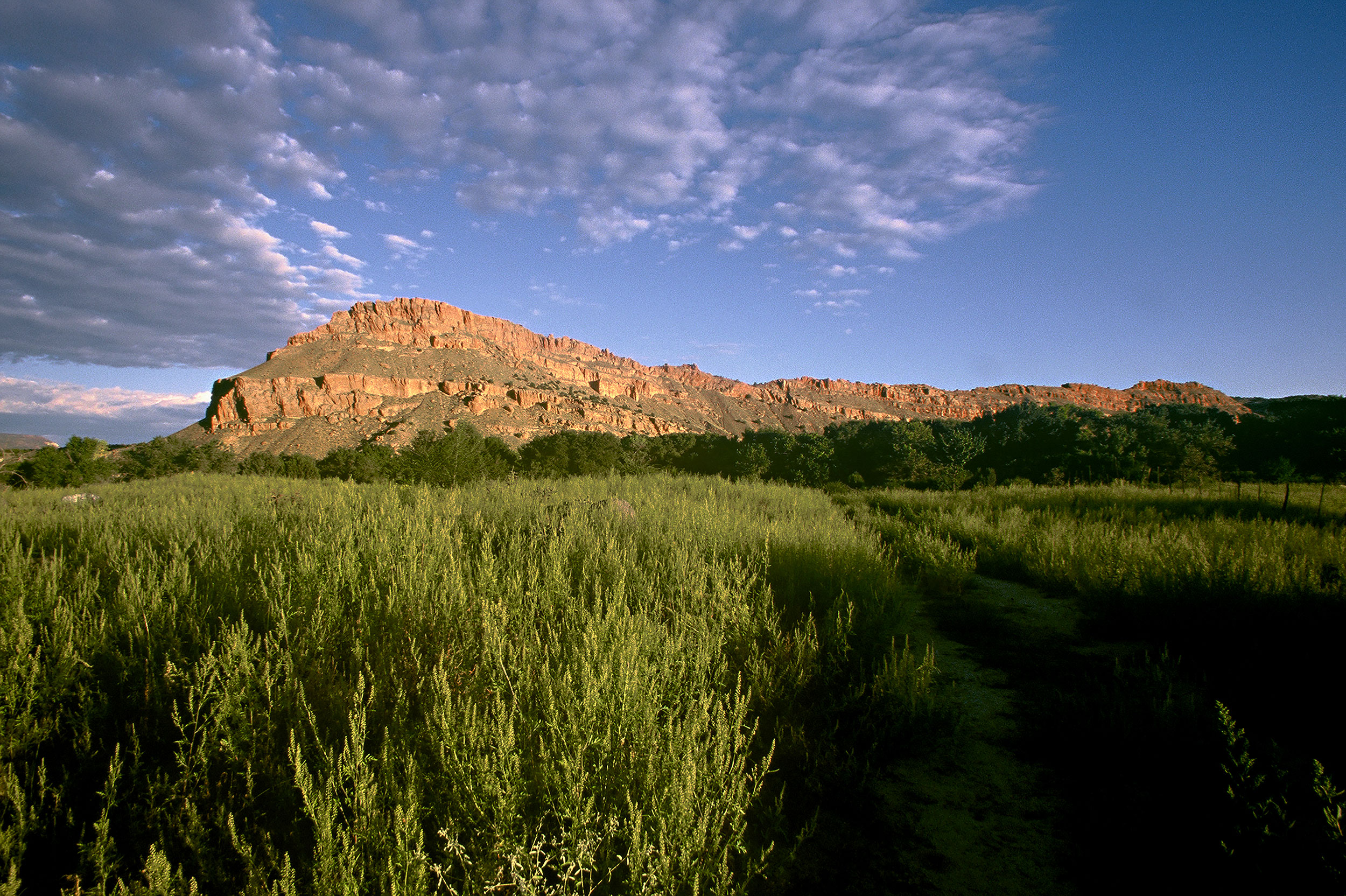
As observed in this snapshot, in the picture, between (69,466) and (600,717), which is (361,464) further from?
(600,717)

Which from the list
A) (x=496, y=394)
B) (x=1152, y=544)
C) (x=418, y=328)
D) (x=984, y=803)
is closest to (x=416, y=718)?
(x=984, y=803)

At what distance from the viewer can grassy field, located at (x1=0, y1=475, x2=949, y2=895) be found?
1.87 metres

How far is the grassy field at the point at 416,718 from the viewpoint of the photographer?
6.13 feet

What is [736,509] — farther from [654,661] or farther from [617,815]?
[617,815]

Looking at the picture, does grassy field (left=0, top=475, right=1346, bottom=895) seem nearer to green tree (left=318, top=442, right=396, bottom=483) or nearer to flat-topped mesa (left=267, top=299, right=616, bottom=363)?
green tree (left=318, top=442, right=396, bottom=483)

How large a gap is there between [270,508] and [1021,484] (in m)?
24.8

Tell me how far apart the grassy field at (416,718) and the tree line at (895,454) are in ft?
45.3

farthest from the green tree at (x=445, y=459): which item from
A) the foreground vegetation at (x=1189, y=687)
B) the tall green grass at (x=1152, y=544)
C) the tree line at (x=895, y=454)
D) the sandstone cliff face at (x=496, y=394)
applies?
the sandstone cliff face at (x=496, y=394)

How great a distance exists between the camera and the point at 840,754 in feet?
10.9

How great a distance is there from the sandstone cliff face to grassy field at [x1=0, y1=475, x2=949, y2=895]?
58422mm

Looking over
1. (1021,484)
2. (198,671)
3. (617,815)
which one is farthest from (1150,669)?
(1021,484)

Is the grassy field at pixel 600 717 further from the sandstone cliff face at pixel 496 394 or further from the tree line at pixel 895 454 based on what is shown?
the sandstone cliff face at pixel 496 394

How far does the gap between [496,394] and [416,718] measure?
91558mm

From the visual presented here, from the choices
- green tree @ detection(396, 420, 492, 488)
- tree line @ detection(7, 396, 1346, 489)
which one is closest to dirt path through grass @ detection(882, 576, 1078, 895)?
tree line @ detection(7, 396, 1346, 489)
